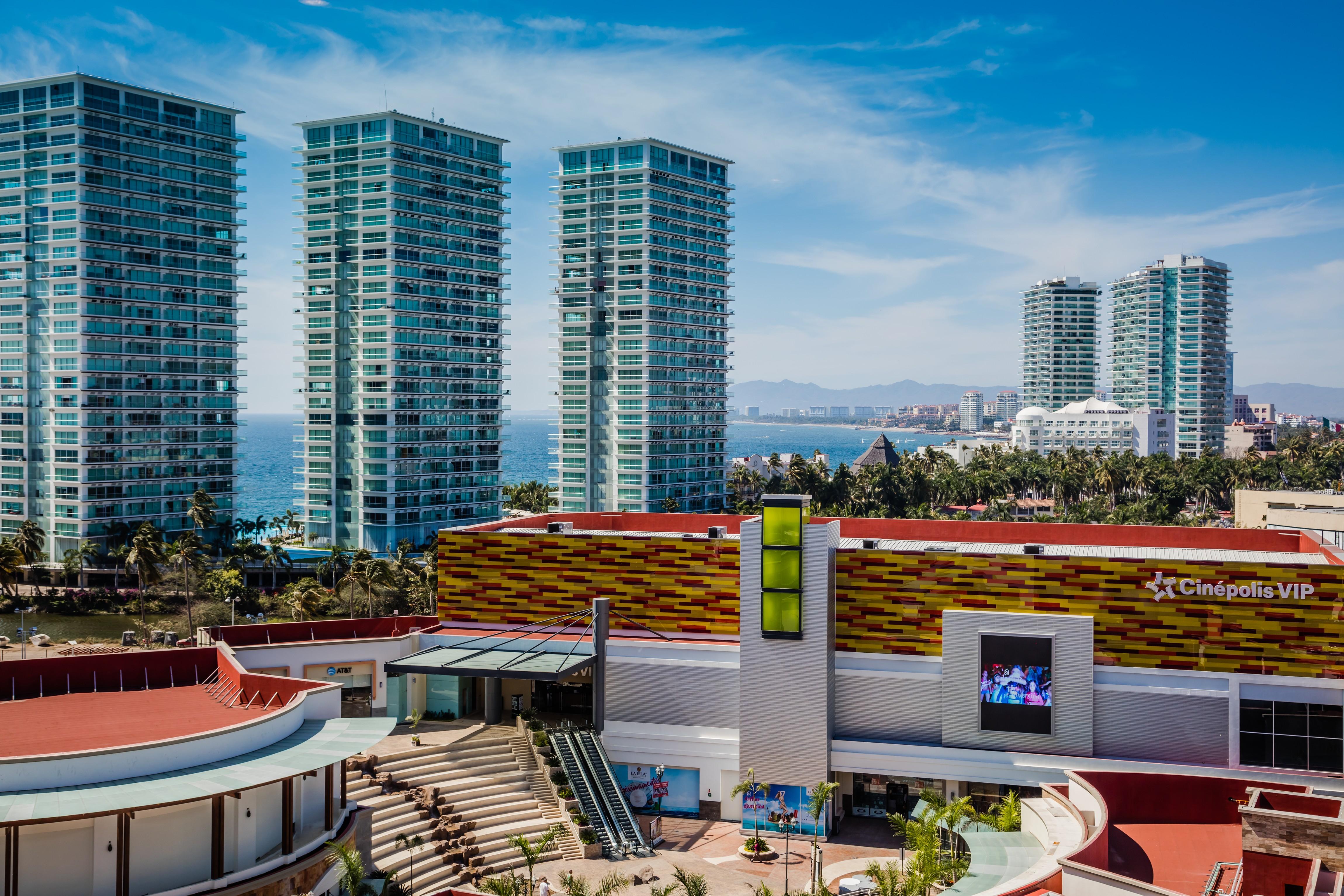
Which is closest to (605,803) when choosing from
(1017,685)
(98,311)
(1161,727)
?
(1017,685)

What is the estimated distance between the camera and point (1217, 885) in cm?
2742

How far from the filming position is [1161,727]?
4209cm

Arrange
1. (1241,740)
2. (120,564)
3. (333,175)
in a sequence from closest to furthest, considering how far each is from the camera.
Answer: (1241,740) → (120,564) → (333,175)

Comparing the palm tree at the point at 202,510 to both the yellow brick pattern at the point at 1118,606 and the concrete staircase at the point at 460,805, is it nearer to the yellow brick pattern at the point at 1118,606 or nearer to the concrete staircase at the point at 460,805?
the concrete staircase at the point at 460,805

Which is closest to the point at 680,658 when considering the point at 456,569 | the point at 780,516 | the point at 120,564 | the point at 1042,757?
the point at 780,516

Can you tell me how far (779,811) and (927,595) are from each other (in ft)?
35.8

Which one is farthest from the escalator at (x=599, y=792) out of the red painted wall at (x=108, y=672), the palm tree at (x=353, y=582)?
the palm tree at (x=353, y=582)

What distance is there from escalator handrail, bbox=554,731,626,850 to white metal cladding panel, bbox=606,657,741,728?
264 cm

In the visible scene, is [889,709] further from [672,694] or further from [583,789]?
[583,789]

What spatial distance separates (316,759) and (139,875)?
16.8ft

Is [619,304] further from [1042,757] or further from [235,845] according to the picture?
[235,845]

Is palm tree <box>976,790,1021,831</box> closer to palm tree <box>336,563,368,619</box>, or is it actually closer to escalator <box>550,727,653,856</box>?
escalator <box>550,727,653,856</box>

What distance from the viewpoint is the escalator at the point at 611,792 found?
4162 centimetres

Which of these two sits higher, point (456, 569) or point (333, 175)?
point (333, 175)
